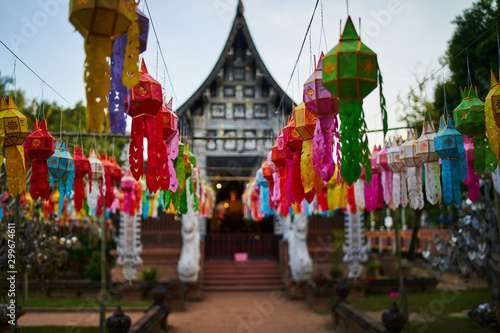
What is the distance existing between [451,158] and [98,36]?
3749 millimetres

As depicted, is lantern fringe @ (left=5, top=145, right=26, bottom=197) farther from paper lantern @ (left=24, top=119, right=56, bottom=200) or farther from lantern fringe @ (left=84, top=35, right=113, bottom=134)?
lantern fringe @ (left=84, top=35, right=113, bottom=134)

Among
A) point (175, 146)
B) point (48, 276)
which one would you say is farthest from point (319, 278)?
point (175, 146)

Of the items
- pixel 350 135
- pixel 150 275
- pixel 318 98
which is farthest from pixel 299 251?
pixel 350 135

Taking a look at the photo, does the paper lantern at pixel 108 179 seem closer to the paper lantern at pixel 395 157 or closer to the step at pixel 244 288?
the paper lantern at pixel 395 157

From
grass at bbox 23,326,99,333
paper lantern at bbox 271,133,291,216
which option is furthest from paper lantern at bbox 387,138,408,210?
grass at bbox 23,326,99,333

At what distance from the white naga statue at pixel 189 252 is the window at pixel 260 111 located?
4.71m

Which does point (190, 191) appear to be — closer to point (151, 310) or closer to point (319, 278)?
point (151, 310)

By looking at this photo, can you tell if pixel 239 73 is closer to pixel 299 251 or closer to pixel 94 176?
pixel 299 251

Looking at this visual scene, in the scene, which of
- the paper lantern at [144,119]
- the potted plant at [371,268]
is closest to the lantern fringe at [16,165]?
the paper lantern at [144,119]

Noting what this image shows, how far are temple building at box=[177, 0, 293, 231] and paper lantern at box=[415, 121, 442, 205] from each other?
11.1 m

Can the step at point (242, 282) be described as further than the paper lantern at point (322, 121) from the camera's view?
Yes

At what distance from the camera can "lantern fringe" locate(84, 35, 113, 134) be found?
2311mm

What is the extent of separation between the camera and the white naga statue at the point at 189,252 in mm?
13766

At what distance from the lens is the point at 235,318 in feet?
35.5
